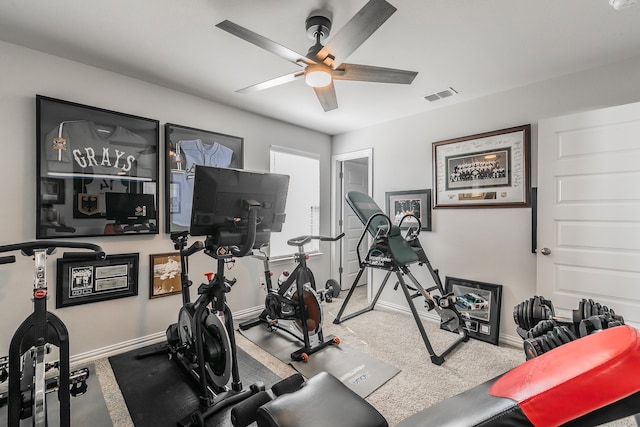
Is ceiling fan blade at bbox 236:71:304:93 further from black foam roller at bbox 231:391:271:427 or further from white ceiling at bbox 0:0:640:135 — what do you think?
black foam roller at bbox 231:391:271:427

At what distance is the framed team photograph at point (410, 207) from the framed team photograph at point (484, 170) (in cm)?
16

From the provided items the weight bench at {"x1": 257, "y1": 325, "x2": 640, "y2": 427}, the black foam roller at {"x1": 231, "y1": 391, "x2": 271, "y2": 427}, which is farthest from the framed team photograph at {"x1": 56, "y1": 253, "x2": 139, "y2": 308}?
the weight bench at {"x1": 257, "y1": 325, "x2": 640, "y2": 427}

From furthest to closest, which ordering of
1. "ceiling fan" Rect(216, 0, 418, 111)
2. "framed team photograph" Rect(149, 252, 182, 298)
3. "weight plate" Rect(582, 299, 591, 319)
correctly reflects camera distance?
1. "framed team photograph" Rect(149, 252, 182, 298)
2. "ceiling fan" Rect(216, 0, 418, 111)
3. "weight plate" Rect(582, 299, 591, 319)

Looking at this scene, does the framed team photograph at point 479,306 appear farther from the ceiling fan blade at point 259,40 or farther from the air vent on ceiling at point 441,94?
the ceiling fan blade at point 259,40

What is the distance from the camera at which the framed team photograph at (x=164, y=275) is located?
2938mm

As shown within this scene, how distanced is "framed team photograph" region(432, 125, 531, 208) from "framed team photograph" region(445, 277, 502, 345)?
91cm

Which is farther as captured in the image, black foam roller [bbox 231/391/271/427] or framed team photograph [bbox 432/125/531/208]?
framed team photograph [bbox 432/125/531/208]

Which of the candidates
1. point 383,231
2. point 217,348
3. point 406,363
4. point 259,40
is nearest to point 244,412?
point 217,348

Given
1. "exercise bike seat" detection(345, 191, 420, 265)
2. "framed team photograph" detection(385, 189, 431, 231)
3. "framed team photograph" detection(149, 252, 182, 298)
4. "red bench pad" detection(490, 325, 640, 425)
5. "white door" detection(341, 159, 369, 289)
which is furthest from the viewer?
"white door" detection(341, 159, 369, 289)

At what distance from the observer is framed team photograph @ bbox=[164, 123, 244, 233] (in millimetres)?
3008

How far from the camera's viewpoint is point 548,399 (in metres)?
0.60

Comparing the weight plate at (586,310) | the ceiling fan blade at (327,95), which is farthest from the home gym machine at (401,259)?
the weight plate at (586,310)

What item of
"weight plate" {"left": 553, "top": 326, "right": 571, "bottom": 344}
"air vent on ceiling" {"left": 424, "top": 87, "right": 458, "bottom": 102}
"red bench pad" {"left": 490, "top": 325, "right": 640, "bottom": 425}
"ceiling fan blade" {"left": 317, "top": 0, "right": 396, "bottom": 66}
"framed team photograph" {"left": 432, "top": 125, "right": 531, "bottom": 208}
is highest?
"air vent on ceiling" {"left": 424, "top": 87, "right": 458, "bottom": 102}

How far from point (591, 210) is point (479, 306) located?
4.59 ft
